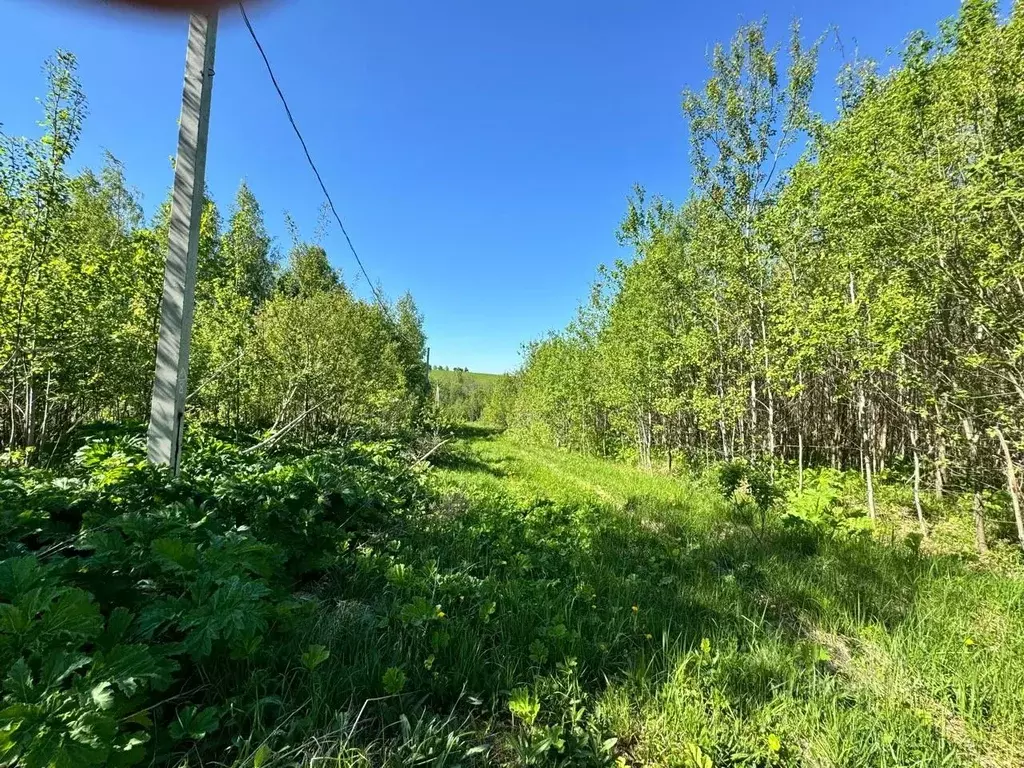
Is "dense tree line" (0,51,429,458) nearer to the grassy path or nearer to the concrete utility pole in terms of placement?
the concrete utility pole

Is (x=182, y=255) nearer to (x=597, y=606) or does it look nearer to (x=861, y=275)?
(x=597, y=606)

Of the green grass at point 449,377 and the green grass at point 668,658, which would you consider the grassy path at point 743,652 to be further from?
the green grass at point 449,377

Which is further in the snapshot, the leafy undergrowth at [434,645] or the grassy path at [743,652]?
the grassy path at [743,652]

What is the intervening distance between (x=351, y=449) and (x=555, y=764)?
5.28m

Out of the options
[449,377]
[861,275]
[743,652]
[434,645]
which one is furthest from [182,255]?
[449,377]

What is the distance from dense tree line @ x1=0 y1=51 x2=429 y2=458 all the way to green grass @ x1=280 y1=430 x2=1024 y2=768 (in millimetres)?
3162

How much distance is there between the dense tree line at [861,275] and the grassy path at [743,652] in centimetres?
251

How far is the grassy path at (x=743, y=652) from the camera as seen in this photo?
5.96ft

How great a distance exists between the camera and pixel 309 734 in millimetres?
1606

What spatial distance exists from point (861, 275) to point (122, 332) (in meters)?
10.6

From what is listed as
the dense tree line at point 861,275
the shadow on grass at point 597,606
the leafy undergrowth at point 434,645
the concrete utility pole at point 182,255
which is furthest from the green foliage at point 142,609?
the dense tree line at point 861,275

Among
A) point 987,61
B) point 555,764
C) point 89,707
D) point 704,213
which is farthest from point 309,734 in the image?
point 704,213

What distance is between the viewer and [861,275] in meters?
5.73

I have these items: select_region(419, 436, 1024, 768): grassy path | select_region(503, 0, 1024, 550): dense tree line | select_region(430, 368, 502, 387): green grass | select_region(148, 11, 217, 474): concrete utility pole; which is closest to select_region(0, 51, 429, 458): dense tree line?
select_region(148, 11, 217, 474): concrete utility pole
